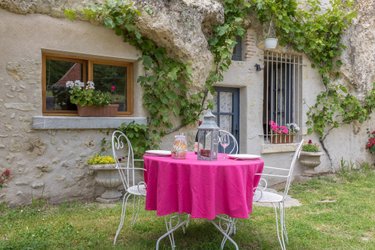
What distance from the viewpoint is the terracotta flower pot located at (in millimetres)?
4719

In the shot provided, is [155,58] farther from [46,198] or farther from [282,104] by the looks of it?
[282,104]

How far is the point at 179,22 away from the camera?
198 inches

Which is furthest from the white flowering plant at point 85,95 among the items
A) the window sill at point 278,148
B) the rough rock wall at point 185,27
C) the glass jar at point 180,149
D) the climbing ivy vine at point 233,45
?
the window sill at point 278,148

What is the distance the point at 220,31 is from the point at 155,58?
116 cm

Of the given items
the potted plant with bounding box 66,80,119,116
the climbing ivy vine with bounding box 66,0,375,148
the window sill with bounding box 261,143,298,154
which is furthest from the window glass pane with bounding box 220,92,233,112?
the potted plant with bounding box 66,80,119,116

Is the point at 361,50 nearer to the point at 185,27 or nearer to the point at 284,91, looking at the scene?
the point at 284,91

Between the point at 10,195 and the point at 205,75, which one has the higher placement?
the point at 205,75

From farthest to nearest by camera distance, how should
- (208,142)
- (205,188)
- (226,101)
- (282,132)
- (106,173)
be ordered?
(282,132) < (226,101) < (106,173) < (208,142) < (205,188)

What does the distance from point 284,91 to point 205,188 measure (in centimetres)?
481

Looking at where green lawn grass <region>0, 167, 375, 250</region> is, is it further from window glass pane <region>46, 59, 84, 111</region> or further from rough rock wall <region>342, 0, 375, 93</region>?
rough rock wall <region>342, 0, 375, 93</region>

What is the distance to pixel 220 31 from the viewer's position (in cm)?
559

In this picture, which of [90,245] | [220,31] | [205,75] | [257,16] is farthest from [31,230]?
[257,16]

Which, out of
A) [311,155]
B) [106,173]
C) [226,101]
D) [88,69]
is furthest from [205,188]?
[311,155]

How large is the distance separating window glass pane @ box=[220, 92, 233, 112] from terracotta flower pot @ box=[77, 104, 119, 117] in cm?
206
